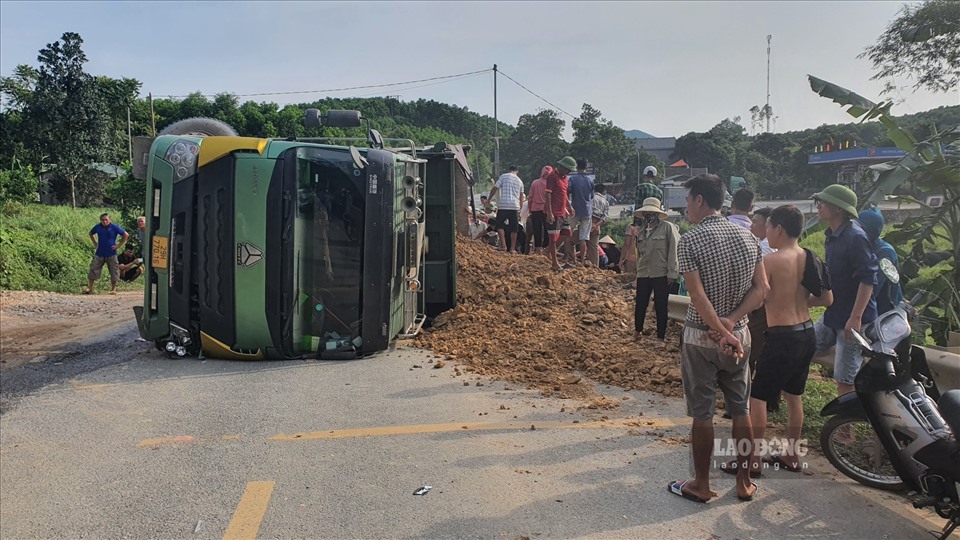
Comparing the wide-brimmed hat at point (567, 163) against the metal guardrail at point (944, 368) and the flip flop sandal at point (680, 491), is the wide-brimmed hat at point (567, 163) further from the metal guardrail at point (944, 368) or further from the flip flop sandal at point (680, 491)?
the flip flop sandal at point (680, 491)

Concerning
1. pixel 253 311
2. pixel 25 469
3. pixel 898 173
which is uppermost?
pixel 898 173

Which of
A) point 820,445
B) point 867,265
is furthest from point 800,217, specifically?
point 820,445

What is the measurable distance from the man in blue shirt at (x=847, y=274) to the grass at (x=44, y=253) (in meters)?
15.7

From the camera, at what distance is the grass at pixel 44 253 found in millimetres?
14992

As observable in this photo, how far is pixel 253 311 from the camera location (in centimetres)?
668

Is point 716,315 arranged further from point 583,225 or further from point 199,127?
point 583,225

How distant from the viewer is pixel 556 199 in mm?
10648

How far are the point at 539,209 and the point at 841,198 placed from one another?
22.5 feet

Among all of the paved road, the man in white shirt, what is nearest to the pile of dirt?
the paved road

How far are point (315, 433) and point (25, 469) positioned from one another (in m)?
1.92

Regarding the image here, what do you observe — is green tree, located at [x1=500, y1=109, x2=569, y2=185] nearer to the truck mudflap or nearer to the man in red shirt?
the man in red shirt

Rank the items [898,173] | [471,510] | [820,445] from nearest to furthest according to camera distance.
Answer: [471,510], [820,445], [898,173]

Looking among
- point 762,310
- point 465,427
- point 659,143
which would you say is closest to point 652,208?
point 762,310

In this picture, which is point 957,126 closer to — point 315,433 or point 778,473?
point 778,473
